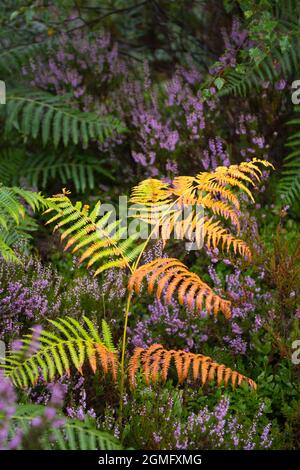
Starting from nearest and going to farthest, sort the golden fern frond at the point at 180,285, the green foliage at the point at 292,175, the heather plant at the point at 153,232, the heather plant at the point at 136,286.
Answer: the golden fern frond at the point at 180,285
the heather plant at the point at 136,286
the heather plant at the point at 153,232
the green foliage at the point at 292,175

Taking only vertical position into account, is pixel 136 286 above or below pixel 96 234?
below

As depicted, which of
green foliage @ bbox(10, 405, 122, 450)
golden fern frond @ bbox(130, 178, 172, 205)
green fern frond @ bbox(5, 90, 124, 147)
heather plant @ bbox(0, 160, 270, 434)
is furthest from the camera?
green fern frond @ bbox(5, 90, 124, 147)

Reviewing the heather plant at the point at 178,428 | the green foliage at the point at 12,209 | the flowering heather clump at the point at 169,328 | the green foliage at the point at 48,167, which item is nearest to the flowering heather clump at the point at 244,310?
the flowering heather clump at the point at 169,328

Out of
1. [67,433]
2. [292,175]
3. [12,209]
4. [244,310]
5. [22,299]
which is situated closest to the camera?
[67,433]

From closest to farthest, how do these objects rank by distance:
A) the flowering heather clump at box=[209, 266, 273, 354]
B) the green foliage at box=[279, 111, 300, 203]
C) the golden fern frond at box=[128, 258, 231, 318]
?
the golden fern frond at box=[128, 258, 231, 318] < the flowering heather clump at box=[209, 266, 273, 354] < the green foliage at box=[279, 111, 300, 203]

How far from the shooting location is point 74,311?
2.73 metres

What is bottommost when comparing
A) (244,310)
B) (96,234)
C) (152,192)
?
(244,310)

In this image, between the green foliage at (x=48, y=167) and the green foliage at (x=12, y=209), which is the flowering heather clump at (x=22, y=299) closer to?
the green foliage at (x=12, y=209)

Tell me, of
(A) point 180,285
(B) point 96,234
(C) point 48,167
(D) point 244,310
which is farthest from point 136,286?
(C) point 48,167

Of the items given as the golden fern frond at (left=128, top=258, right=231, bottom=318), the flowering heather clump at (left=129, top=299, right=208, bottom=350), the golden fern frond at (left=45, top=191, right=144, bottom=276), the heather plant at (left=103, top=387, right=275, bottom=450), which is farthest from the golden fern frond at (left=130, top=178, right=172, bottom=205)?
the heather plant at (left=103, top=387, right=275, bottom=450)

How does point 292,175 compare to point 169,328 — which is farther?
point 292,175

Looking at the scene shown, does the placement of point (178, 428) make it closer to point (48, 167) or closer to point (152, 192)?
point (152, 192)

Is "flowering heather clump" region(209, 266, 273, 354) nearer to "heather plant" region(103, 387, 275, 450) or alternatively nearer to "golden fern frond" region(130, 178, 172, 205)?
"heather plant" region(103, 387, 275, 450)
